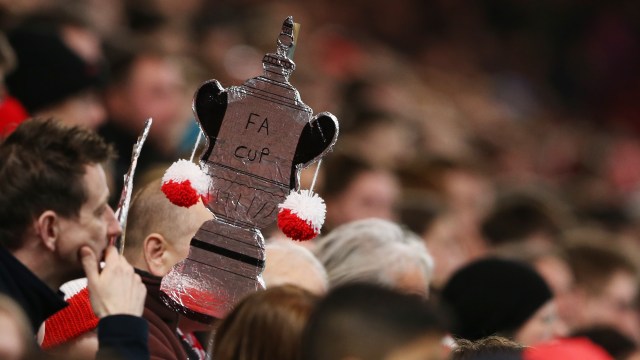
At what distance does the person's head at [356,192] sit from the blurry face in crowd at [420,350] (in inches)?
163

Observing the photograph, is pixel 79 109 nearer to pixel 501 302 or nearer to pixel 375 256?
pixel 375 256

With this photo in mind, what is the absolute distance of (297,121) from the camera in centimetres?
378

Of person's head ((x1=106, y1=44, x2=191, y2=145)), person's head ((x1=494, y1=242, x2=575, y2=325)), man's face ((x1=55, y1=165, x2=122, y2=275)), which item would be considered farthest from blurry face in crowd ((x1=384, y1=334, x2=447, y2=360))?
person's head ((x1=106, y1=44, x2=191, y2=145))

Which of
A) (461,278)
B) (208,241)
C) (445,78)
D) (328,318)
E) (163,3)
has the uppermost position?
(445,78)

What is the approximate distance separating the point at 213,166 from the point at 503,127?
10.6m

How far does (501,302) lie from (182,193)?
5.53 ft

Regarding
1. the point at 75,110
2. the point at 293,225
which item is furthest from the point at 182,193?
the point at 75,110

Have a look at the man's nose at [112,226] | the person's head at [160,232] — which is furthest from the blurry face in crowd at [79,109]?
the man's nose at [112,226]

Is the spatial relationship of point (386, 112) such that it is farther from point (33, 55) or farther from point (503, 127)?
point (503, 127)

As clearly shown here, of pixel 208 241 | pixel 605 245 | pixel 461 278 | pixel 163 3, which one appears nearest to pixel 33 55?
pixel 461 278

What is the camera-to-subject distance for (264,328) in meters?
3.09

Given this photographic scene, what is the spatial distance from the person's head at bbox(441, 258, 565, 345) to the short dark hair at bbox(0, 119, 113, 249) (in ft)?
5.53

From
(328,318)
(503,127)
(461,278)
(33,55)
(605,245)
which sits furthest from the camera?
(503,127)

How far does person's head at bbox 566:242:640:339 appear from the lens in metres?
6.90
